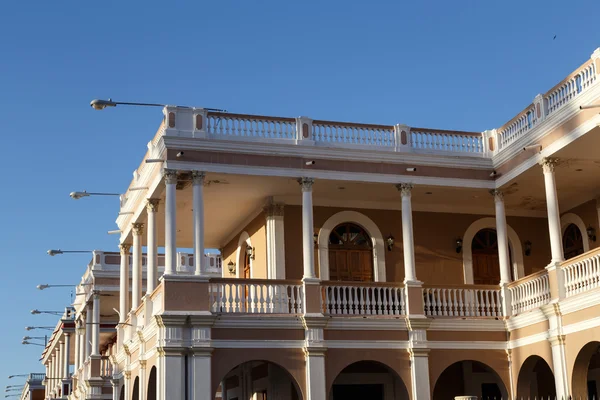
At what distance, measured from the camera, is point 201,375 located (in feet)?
64.6

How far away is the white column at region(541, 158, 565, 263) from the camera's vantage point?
20.4 metres

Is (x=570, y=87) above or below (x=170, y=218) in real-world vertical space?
above

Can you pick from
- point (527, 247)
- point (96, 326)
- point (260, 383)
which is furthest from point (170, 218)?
point (96, 326)

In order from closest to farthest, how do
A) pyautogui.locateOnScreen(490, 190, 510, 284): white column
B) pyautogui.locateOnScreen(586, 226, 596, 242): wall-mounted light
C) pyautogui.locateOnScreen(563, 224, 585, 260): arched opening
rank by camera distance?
pyautogui.locateOnScreen(490, 190, 510, 284): white column
pyautogui.locateOnScreen(586, 226, 596, 242): wall-mounted light
pyautogui.locateOnScreen(563, 224, 585, 260): arched opening

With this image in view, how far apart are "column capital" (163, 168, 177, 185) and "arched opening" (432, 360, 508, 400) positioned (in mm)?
8391

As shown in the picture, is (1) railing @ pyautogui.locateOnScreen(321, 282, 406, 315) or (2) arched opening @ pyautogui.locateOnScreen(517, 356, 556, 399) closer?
(1) railing @ pyautogui.locateOnScreen(321, 282, 406, 315)

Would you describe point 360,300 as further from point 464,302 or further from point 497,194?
point 497,194

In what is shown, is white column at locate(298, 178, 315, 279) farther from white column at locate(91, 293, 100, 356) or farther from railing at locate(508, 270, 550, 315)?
white column at locate(91, 293, 100, 356)

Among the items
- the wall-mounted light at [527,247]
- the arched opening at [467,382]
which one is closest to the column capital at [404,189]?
the wall-mounted light at [527,247]

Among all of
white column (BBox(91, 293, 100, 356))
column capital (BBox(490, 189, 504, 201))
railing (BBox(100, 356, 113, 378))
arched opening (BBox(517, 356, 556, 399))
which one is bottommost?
arched opening (BBox(517, 356, 556, 399))

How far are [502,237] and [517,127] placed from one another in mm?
2544

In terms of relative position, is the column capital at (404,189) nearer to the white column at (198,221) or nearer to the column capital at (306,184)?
the column capital at (306,184)

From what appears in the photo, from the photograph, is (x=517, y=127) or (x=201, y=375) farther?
(x=517, y=127)

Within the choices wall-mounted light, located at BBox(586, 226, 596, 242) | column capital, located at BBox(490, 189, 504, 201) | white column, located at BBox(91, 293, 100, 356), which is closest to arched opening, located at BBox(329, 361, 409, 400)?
column capital, located at BBox(490, 189, 504, 201)
